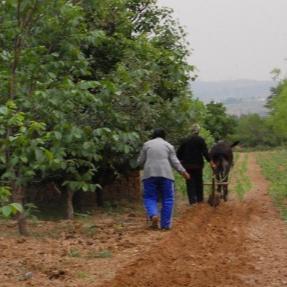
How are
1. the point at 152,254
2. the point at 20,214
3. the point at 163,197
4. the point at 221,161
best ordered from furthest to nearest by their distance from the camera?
the point at 221,161 → the point at 163,197 → the point at 20,214 → the point at 152,254

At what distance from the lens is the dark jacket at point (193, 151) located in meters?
12.9

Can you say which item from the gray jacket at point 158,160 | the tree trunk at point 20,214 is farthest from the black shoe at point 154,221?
the tree trunk at point 20,214

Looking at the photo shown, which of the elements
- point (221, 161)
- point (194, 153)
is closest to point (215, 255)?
point (194, 153)

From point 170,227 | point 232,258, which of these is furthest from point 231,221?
point 232,258

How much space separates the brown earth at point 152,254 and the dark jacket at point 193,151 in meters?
1.51

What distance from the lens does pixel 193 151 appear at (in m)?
12.9

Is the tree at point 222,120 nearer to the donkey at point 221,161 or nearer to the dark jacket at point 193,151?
the donkey at point 221,161

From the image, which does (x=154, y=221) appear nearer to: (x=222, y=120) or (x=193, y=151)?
(x=193, y=151)

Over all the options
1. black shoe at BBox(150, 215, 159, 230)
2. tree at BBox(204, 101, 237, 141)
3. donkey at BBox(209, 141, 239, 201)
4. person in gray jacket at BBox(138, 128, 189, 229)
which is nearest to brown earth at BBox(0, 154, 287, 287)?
black shoe at BBox(150, 215, 159, 230)

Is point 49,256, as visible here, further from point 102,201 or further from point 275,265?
point 102,201

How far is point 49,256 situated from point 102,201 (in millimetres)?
7346

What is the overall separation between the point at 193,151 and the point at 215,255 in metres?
5.34

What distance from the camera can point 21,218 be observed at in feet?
31.3

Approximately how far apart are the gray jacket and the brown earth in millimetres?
882
